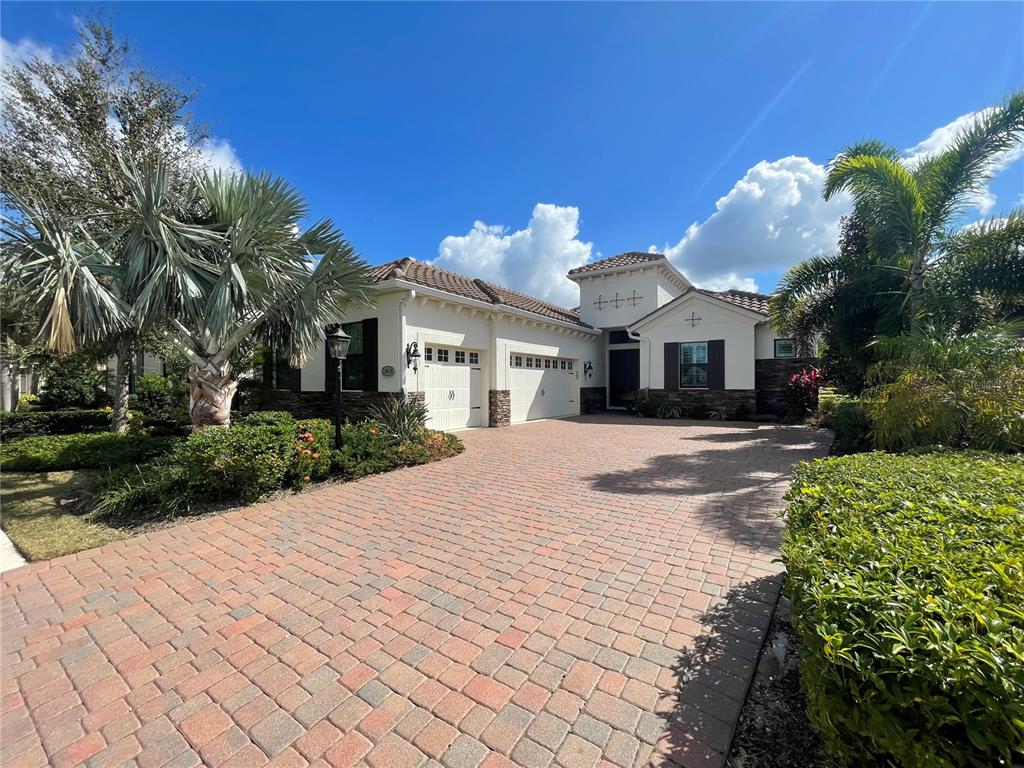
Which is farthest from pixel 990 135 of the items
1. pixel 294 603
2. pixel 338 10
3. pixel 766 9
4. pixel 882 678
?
pixel 294 603

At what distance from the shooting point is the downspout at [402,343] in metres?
10.5

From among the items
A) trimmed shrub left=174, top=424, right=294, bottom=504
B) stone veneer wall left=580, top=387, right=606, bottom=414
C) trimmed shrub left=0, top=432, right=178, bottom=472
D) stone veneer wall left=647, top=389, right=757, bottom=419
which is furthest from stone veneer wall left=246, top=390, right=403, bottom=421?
stone veneer wall left=647, top=389, right=757, bottom=419

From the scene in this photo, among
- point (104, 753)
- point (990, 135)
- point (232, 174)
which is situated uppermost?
point (990, 135)

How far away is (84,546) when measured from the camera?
15.1 feet

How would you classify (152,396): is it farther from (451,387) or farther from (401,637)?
(401,637)

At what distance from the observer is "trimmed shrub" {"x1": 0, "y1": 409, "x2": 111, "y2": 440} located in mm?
10641

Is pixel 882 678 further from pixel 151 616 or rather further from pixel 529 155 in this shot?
pixel 529 155

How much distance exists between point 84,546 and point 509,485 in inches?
199

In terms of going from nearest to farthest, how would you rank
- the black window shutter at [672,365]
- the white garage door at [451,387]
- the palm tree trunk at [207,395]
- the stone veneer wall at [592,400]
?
the palm tree trunk at [207,395]
the white garage door at [451,387]
the black window shutter at [672,365]
the stone veneer wall at [592,400]

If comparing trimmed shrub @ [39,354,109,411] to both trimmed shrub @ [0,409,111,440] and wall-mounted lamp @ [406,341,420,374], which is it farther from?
wall-mounted lamp @ [406,341,420,374]

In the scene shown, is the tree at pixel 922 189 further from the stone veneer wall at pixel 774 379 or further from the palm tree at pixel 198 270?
the palm tree at pixel 198 270

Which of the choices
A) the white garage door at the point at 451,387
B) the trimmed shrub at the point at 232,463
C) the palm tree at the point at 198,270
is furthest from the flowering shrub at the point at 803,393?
the trimmed shrub at the point at 232,463

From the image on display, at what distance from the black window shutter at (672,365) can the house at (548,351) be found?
4cm

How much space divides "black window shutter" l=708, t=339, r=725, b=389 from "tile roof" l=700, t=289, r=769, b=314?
1550 mm
